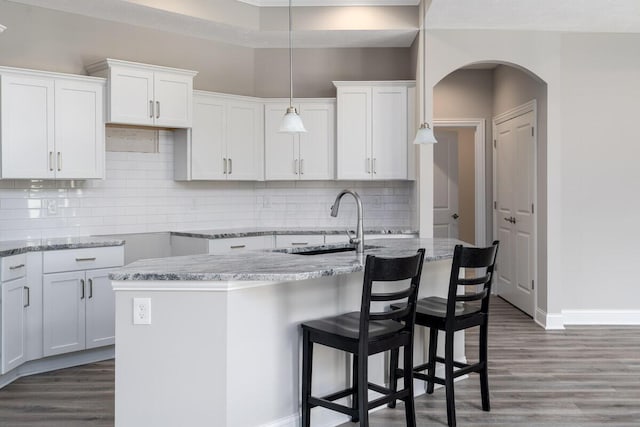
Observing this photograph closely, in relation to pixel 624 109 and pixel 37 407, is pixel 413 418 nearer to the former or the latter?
pixel 37 407

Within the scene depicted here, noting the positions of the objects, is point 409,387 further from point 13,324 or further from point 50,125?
point 50,125

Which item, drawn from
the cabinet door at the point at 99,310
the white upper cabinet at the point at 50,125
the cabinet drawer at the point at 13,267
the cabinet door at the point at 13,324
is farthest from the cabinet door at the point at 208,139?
the cabinet door at the point at 13,324

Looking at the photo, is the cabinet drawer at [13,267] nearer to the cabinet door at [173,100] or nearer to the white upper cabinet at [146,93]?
the white upper cabinet at [146,93]

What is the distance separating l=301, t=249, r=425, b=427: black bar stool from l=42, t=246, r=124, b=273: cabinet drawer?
2.15m

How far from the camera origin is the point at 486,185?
24.1 feet

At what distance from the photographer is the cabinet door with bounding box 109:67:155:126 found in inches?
191

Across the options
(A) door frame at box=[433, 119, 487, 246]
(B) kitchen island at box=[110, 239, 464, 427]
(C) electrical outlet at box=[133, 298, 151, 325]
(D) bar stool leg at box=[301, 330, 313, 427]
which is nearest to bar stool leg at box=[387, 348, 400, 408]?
(D) bar stool leg at box=[301, 330, 313, 427]

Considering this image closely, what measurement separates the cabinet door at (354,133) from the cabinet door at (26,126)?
2.66m

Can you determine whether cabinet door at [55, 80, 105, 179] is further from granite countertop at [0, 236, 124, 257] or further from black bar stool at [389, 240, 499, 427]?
black bar stool at [389, 240, 499, 427]

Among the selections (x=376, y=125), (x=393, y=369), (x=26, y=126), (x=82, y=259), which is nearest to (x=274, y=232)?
(x=376, y=125)

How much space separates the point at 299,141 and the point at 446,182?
9.05 ft

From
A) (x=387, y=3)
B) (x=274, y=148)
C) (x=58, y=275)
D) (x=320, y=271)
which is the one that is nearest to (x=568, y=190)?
(x=387, y=3)

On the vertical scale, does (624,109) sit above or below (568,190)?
above

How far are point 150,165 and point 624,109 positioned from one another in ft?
14.9
